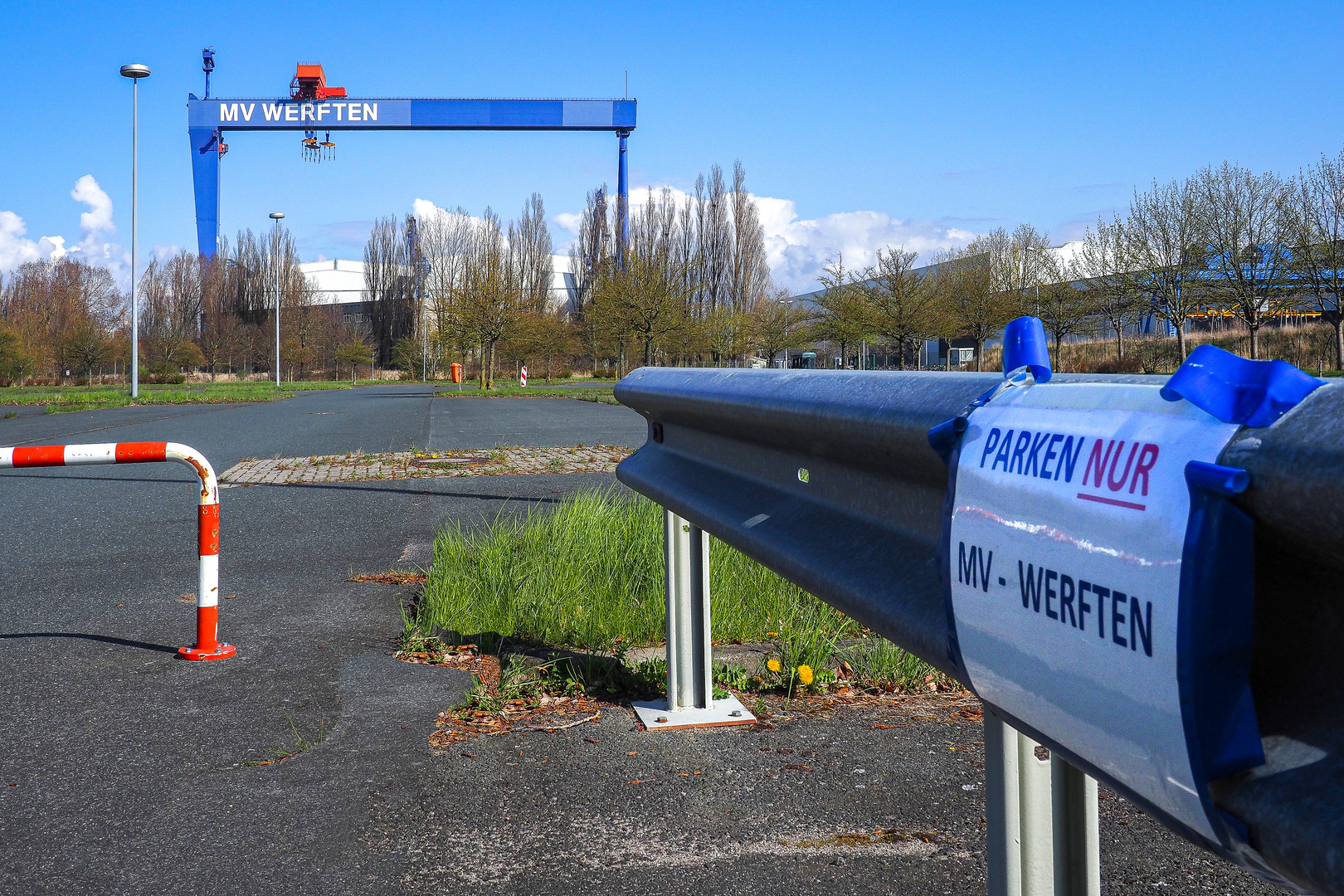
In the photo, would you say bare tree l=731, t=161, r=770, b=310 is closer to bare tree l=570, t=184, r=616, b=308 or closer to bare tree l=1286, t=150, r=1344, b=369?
bare tree l=570, t=184, r=616, b=308

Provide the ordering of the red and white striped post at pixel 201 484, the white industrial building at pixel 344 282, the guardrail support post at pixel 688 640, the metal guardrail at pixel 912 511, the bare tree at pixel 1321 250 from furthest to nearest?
the white industrial building at pixel 344 282
the bare tree at pixel 1321 250
the red and white striped post at pixel 201 484
the guardrail support post at pixel 688 640
the metal guardrail at pixel 912 511

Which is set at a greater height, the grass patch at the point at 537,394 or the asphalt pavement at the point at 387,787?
the grass patch at the point at 537,394

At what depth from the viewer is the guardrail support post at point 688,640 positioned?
3.59m

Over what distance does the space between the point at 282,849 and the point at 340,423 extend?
21.1 meters

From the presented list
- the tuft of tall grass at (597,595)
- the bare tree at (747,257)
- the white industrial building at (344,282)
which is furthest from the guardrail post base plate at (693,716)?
the white industrial building at (344,282)

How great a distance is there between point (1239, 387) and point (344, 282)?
360 ft

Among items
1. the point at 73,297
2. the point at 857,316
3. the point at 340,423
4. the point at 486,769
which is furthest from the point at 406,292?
the point at 486,769

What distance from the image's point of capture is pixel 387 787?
3.09m

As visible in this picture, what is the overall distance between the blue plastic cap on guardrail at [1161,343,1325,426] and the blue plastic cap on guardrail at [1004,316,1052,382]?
30 centimetres

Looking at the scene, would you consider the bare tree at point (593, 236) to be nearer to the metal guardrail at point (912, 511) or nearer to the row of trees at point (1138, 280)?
the row of trees at point (1138, 280)

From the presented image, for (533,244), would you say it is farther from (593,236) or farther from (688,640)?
(688,640)

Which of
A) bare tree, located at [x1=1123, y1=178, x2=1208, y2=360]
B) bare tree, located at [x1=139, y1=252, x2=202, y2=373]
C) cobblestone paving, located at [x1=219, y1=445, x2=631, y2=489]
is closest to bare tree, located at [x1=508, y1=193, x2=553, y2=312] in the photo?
bare tree, located at [x1=139, y1=252, x2=202, y2=373]

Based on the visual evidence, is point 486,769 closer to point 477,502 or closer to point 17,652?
point 17,652

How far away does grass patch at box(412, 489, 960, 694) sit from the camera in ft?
13.3
